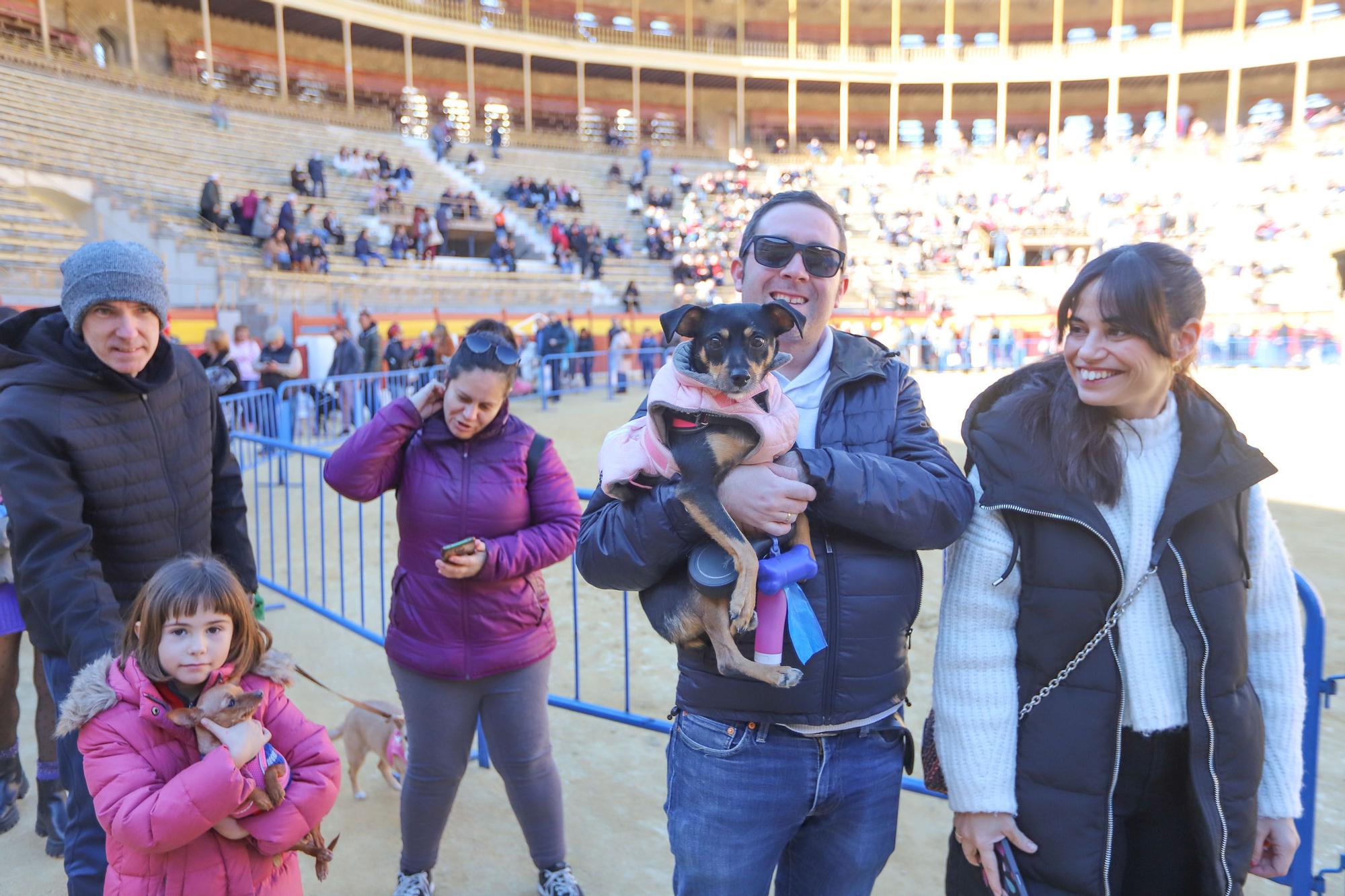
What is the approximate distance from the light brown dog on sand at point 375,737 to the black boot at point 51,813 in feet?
3.21

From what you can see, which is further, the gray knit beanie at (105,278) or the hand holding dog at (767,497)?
the gray knit beanie at (105,278)

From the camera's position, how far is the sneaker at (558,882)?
3.05 m

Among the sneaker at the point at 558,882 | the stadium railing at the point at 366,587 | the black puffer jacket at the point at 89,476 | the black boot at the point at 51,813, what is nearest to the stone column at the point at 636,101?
the stadium railing at the point at 366,587

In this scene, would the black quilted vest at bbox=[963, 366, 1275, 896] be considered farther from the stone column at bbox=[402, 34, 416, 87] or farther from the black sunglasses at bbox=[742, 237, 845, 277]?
the stone column at bbox=[402, 34, 416, 87]

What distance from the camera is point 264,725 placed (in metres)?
2.27

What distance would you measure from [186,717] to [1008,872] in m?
1.88

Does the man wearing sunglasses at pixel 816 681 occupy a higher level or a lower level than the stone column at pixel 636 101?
lower

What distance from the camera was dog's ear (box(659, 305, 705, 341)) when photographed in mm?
2029

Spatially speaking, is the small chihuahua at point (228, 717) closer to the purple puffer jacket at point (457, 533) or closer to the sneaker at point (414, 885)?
the purple puffer jacket at point (457, 533)

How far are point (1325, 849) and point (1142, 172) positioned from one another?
37390 millimetres

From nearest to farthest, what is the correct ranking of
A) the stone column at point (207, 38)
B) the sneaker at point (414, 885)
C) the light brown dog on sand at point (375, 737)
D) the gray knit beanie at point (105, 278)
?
the gray knit beanie at point (105, 278) → the sneaker at point (414, 885) → the light brown dog on sand at point (375, 737) → the stone column at point (207, 38)

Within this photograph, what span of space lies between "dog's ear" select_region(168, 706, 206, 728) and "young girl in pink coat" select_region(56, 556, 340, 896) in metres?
0.03

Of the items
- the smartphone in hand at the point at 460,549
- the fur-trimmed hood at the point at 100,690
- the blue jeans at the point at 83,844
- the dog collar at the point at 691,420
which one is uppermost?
the dog collar at the point at 691,420

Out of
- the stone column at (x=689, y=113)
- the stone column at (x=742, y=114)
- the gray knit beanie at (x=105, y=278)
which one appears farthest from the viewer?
the stone column at (x=742, y=114)
